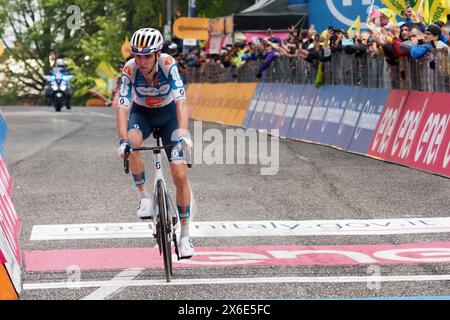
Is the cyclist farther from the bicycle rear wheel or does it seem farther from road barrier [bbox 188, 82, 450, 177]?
road barrier [bbox 188, 82, 450, 177]

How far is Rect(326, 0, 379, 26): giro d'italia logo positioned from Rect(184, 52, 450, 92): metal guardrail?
311cm

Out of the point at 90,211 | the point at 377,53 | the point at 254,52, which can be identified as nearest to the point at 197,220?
the point at 90,211

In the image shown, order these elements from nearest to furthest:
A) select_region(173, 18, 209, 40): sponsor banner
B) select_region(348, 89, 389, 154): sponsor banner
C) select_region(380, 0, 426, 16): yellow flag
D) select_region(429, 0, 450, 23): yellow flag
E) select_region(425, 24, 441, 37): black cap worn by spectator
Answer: select_region(425, 24, 441, 37): black cap worn by spectator < select_region(429, 0, 450, 23): yellow flag < select_region(348, 89, 389, 154): sponsor banner < select_region(380, 0, 426, 16): yellow flag < select_region(173, 18, 209, 40): sponsor banner

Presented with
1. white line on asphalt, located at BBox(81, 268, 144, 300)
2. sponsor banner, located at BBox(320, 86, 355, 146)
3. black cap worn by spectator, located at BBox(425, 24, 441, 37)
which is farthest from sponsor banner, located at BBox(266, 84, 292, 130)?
white line on asphalt, located at BBox(81, 268, 144, 300)

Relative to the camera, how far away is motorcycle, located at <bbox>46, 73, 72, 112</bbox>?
152 ft

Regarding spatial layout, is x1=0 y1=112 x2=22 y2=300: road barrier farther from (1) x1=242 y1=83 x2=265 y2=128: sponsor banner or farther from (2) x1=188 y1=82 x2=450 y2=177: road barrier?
(1) x1=242 y1=83 x2=265 y2=128: sponsor banner

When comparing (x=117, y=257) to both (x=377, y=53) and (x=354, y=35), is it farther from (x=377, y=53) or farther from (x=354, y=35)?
(x=354, y=35)

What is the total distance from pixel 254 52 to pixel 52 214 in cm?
1979

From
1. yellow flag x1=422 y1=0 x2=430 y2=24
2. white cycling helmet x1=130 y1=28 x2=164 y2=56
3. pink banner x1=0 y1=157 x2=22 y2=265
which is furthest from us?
yellow flag x1=422 y1=0 x2=430 y2=24

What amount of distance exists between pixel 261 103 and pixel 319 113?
6.07 meters

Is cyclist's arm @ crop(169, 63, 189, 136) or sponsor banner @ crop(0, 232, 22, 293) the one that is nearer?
sponsor banner @ crop(0, 232, 22, 293)

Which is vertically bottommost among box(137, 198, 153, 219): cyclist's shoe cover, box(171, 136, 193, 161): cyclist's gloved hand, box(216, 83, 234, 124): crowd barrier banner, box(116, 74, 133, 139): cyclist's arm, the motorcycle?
the motorcycle

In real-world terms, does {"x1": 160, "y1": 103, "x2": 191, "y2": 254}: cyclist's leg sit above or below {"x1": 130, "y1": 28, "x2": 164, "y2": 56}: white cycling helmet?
below

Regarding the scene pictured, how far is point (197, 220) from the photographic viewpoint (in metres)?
12.6
